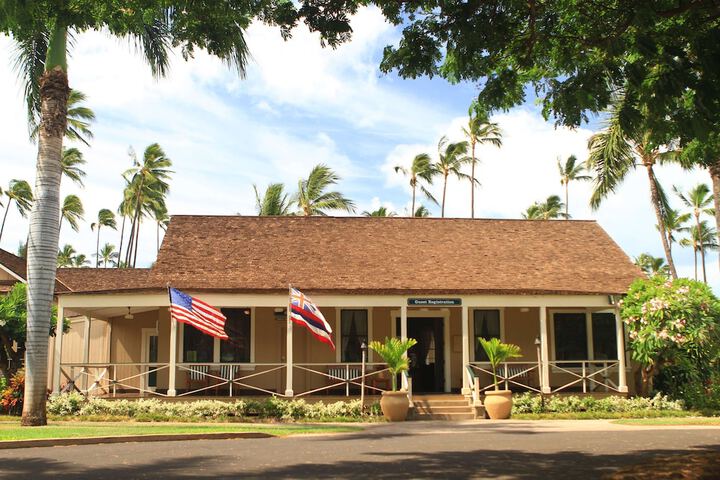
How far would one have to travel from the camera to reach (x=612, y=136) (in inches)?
918

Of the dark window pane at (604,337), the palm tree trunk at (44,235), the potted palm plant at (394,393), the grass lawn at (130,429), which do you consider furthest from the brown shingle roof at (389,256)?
the grass lawn at (130,429)

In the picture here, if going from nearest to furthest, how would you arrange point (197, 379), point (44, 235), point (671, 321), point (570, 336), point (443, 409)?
point (44, 235)
point (671, 321)
point (443, 409)
point (197, 379)
point (570, 336)

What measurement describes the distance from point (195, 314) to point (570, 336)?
11683mm

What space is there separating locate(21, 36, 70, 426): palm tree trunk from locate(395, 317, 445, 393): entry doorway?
10.0 m

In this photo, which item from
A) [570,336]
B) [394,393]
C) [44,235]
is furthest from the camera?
[570,336]

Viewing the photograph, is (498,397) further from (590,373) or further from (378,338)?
(378,338)

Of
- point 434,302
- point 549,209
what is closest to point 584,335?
point 434,302

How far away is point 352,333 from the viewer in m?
22.4

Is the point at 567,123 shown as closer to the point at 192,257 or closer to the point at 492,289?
the point at 492,289

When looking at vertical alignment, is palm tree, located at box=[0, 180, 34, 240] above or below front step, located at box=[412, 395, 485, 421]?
above

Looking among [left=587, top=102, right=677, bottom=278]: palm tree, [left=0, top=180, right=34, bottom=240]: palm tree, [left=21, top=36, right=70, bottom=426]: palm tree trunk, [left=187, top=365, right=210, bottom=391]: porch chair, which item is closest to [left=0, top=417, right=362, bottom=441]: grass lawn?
[left=21, top=36, right=70, bottom=426]: palm tree trunk

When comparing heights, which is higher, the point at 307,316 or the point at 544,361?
the point at 307,316

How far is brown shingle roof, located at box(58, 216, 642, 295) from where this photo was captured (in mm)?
20812

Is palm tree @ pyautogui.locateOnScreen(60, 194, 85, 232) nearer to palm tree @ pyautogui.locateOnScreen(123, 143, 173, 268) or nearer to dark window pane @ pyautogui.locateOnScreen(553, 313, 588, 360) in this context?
palm tree @ pyautogui.locateOnScreen(123, 143, 173, 268)
